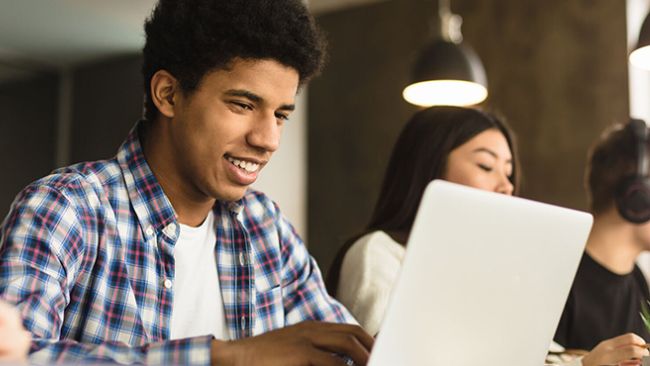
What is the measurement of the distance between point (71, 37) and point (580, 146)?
2769 millimetres

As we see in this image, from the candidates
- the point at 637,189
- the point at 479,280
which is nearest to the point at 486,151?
the point at 637,189

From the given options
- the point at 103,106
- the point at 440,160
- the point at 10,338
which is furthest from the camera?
the point at 103,106

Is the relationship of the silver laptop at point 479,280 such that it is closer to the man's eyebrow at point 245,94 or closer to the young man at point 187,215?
the young man at point 187,215

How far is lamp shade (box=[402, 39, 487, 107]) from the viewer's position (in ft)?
10.4

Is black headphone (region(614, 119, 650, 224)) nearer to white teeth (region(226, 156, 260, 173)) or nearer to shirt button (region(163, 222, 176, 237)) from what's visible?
white teeth (region(226, 156, 260, 173))

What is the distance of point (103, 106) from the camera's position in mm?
4051

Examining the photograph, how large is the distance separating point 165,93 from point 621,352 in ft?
3.19

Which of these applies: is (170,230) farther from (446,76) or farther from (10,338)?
(446,76)

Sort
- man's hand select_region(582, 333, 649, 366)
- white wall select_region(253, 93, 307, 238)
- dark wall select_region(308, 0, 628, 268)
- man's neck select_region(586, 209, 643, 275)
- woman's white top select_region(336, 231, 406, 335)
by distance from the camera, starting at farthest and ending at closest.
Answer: white wall select_region(253, 93, 307, 238) → dark wall select_region(308, 0, 628, 268) → man's neck select_region(586, 209, 643, 275) → woman's white top select_region(336, 231, 406, 335) → man's hand select_region(582, 333, 649, 366)

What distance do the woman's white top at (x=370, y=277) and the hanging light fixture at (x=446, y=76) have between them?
1.37 metres

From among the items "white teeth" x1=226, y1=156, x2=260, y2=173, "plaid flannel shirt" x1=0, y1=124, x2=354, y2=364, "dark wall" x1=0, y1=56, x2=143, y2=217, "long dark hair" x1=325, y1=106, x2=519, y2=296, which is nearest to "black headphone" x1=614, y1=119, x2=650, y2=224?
"long dark hair" x1=325, y1=106, x2=519, y2=296

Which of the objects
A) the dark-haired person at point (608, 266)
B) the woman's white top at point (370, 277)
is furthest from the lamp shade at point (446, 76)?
the woman's white top at point (370, 277)

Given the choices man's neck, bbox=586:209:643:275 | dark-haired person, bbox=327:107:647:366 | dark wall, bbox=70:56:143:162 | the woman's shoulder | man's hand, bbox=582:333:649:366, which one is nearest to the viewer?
man's hand, bbox=582:333:649:366

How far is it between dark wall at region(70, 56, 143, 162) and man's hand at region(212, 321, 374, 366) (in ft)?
9.84
